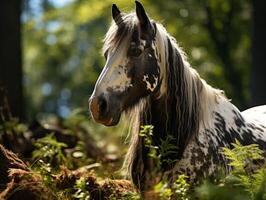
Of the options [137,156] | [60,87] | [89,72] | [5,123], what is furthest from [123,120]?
[60,87]

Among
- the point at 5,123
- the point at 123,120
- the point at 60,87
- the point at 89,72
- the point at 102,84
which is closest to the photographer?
the point at 102,84

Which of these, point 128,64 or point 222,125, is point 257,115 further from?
point 128,64

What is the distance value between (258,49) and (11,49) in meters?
4.47

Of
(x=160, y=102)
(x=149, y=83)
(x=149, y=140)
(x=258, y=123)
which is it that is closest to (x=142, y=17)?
(x=149, y=83)

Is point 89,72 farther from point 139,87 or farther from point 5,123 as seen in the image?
point 139,87

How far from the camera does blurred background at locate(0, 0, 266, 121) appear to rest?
478 inches

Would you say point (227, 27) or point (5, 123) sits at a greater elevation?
point (227, 27)

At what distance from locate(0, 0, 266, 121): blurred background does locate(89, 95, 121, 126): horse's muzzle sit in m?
1.73

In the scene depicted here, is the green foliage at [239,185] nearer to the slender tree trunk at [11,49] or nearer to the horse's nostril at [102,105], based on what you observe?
the horse's nostril at [102,105]

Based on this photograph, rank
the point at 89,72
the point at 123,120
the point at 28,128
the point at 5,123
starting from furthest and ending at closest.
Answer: the point at 89,72, the point at 28,128, the point at 5,123, the point at 123,120

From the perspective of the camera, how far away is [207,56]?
19.8 m

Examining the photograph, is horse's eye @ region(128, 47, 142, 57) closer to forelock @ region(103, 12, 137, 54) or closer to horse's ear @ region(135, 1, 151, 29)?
forelock @ region(103, 12, 137, 54)

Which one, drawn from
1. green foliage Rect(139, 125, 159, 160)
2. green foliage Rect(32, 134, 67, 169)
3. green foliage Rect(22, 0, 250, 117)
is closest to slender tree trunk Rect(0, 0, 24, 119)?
green foliage Rect(22, 0, 250, 117)

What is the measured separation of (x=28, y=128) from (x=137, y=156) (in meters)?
4.42
